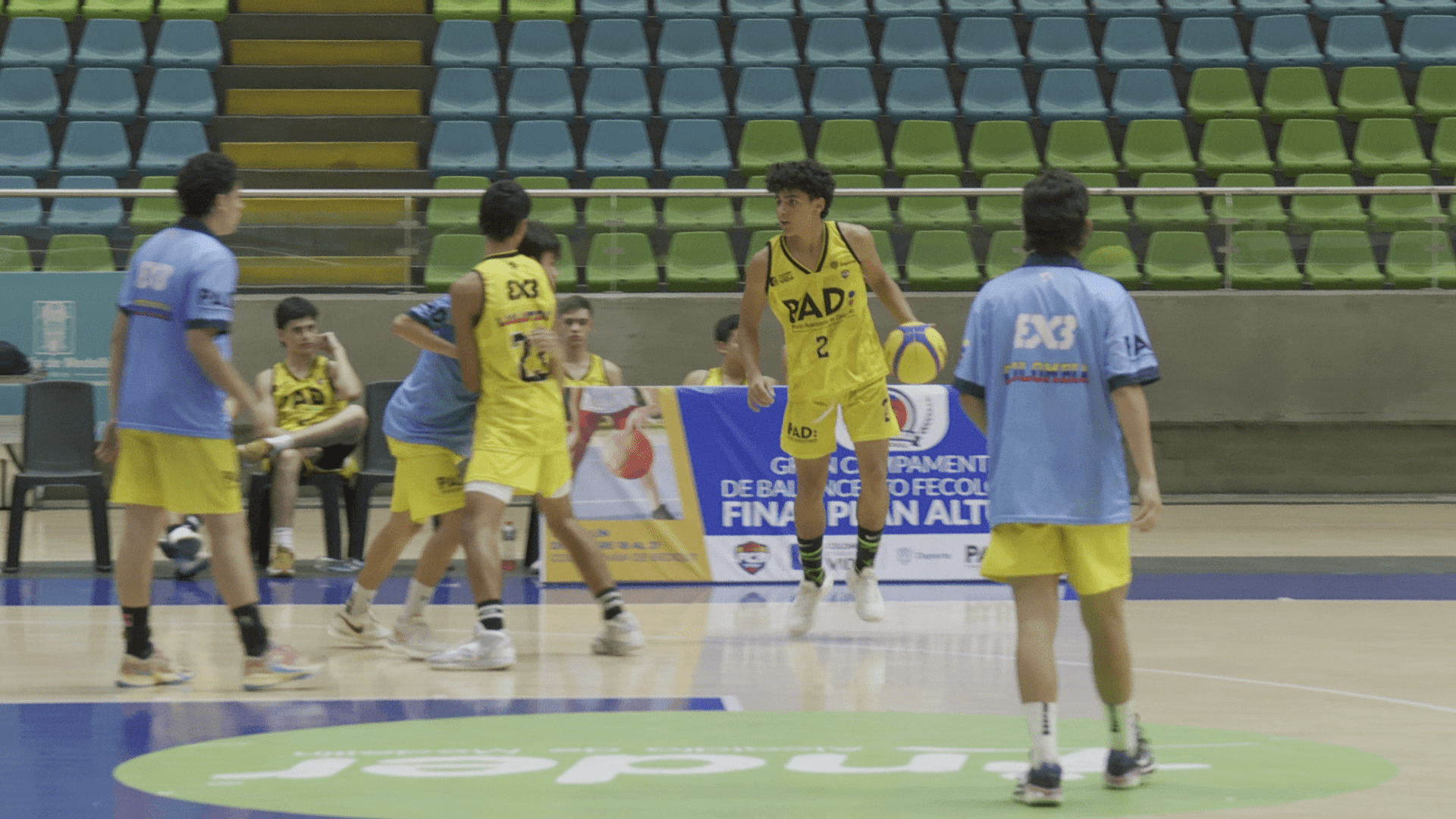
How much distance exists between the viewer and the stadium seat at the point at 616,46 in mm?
17125

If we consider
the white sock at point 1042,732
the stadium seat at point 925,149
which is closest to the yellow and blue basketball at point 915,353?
the white sock at point 1042,732

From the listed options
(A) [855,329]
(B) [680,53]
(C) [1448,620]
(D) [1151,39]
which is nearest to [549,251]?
(A) [855,329]

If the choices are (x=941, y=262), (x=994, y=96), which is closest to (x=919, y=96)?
(x=994, y=96)

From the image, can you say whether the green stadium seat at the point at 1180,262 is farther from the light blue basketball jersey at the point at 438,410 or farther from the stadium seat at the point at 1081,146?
the light blue basketball jersey at the point at 438,410

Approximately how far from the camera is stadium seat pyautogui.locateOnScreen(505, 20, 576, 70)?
17172mm

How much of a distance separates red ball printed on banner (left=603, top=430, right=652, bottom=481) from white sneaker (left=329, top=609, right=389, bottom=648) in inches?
99.2

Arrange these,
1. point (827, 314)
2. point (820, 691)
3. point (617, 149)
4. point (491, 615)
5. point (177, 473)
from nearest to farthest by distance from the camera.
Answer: point (177, 473) → point (820, 691) → point (491, 615) → point (827, 314) → point (617, 149)

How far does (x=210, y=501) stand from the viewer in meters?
6.11

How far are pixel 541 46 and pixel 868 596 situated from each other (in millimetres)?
10902

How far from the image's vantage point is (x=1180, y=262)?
14.1 metres

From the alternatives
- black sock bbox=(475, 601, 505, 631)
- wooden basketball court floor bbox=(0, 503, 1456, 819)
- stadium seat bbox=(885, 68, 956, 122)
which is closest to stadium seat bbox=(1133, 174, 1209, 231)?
stadium seat bbox=(885, 68, 956, 122)

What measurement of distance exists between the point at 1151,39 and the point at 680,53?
A: 15.8 ft

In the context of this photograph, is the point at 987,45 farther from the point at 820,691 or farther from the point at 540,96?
the point at 820,691

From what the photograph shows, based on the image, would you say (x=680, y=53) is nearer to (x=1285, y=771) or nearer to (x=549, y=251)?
(x=549, y=251)
